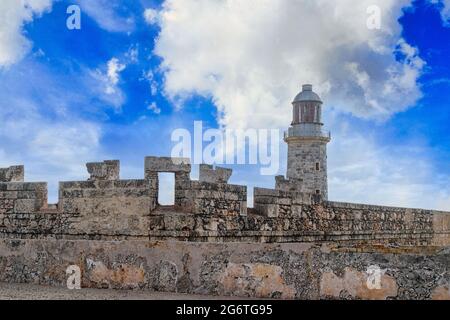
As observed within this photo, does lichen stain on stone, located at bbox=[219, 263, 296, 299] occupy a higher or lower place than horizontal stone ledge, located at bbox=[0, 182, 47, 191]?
lower

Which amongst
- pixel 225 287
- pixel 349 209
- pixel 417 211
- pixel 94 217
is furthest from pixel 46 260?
pixel 417 211

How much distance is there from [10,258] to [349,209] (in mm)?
12801

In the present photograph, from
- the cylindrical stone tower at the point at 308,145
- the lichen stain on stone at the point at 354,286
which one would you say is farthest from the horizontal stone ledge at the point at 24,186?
the cylindrical stone tower at the point at 308,145

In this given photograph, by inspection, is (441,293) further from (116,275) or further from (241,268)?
(116,275)

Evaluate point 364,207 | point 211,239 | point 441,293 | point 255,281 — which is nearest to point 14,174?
point 211,239

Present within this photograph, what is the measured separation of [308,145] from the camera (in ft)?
104

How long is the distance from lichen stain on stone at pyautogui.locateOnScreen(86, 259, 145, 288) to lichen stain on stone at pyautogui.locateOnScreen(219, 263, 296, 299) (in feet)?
2.90

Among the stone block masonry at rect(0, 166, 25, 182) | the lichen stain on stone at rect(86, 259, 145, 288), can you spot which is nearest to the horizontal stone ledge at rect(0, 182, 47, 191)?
the stone block masonry at rect(0, 166, 25, 182)

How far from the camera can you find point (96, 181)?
1262 centimetres

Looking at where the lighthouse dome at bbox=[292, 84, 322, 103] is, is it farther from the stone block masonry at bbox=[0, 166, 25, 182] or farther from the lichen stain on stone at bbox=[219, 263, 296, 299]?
the lichen stain on stone at bbox=[219, 263, 296, 299]

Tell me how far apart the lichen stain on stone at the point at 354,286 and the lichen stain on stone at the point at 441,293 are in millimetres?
288

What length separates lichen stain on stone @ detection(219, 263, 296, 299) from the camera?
17.0 ft

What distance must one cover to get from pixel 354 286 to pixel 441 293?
68 cm

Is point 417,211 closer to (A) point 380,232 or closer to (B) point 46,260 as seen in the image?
(A) point 380,232
